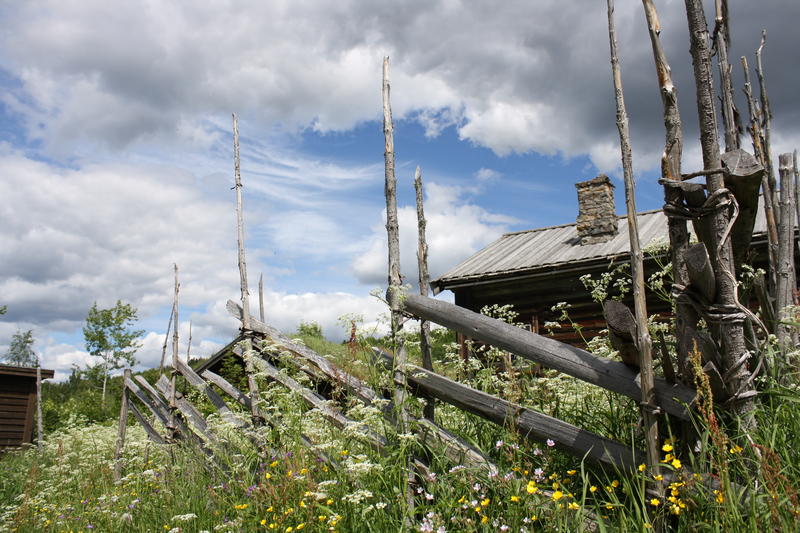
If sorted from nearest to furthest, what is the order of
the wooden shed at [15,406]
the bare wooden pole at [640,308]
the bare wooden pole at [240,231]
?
the bare wooden pole at [640,308] → the bare wooden pole at [240,231] → the wooden shed at [15,406]

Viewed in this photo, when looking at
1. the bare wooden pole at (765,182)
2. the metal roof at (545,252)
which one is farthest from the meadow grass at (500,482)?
the metal roof at (545,252)

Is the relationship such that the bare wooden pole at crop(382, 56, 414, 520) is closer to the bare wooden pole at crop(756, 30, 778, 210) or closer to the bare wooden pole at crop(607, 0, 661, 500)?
the bare wooden pole at crop(607, 0, 661, 500)

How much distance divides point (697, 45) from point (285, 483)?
315 centimetres

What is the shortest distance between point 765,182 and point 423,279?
7.91 feet

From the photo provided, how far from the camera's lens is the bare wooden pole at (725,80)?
3.75 metres

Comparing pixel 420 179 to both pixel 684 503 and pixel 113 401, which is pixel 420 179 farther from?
pixel 113 401

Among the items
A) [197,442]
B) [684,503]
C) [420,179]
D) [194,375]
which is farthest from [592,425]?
[194,375]

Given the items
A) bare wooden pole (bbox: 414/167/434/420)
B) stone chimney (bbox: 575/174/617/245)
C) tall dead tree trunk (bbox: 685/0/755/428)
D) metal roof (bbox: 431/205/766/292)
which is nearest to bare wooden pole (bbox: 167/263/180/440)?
bare wooden pole (bbox: 414/167/434/420)

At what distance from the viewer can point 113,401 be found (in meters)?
20.2

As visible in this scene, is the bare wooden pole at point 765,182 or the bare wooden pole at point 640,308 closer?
the bare wooden pole at point 640,308

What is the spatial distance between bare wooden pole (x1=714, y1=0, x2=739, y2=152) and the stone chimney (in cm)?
788

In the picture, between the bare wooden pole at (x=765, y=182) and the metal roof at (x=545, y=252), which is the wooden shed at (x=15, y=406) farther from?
the bare wooden pole at (x=765, y=182)

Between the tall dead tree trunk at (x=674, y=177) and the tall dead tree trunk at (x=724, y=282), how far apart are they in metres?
0.13

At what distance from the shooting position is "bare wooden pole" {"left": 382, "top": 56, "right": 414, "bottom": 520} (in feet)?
11.3
